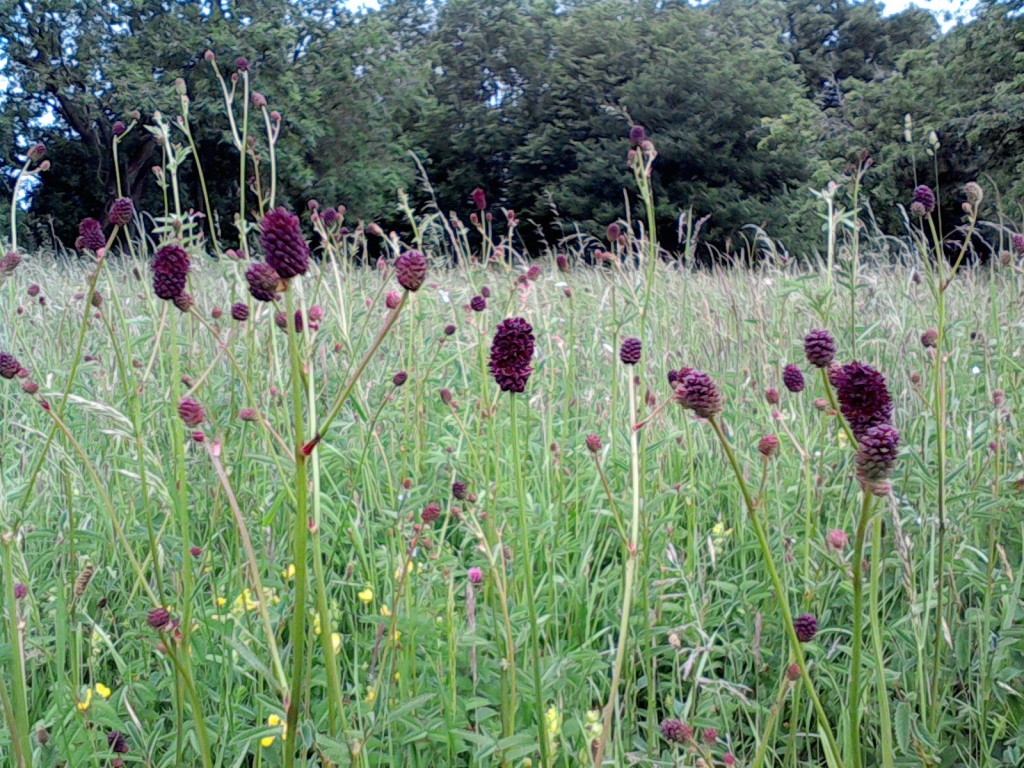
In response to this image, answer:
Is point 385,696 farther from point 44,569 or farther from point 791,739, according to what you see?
point 44,569

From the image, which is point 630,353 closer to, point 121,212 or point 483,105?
point 121,212

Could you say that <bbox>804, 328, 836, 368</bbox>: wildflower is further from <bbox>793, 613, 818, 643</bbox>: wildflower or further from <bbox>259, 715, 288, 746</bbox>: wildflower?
<bbox>259, 715, 288, 746</bbox>: wildflower

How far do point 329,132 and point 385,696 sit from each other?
840 inches

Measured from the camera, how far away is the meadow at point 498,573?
891 millimetres

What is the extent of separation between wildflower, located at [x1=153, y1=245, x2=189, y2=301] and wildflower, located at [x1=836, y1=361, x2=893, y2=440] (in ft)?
2.59

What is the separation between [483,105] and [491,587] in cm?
2317

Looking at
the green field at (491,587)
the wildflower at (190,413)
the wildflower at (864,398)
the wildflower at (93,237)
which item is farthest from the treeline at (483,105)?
the wildflower at (190,413)

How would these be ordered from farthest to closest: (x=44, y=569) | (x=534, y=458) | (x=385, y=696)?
(x=534, y=458)
(x=44, y=569)
(x=385, y=696)

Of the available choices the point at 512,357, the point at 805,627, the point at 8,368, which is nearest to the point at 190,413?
the point at 512,357

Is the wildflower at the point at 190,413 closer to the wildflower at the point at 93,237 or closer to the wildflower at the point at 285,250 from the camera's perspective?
the wildflower at the point at 285,250

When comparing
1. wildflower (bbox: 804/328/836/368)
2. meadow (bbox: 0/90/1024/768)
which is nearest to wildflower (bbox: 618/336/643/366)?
meadow (bbox: 0/90/1024/768)

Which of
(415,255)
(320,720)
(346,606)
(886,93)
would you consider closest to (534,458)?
(346,606)

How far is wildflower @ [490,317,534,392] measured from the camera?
3.20 ft

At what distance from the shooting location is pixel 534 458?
6.52 ft
